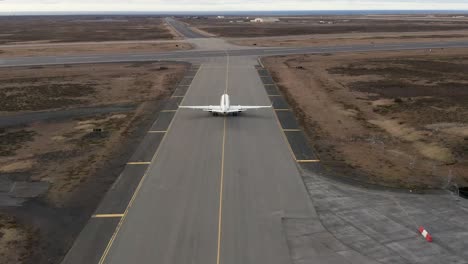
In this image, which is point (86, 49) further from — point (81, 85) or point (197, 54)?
point (81, 85)

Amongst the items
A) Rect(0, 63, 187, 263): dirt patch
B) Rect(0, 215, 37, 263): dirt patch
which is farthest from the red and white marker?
Rect(0, 215, 37, 263): dirt patch

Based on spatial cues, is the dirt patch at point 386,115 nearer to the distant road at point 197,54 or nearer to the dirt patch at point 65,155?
the distant road at point 197,54

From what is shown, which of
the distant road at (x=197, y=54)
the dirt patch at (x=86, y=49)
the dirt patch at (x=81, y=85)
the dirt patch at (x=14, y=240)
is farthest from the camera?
the dirt patch at (x=86, y=49)

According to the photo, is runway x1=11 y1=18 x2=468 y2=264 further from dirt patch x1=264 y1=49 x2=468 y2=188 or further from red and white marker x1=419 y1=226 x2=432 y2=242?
dirt patch x1=264 y1=49 x2=468 y2=188

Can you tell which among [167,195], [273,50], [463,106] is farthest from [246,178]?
[273,50]

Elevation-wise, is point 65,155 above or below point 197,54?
below

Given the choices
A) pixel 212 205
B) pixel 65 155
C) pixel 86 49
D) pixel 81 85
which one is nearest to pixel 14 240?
pixel 212 205

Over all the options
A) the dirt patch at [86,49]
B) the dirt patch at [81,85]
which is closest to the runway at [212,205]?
the dirt patch at [81,85]
